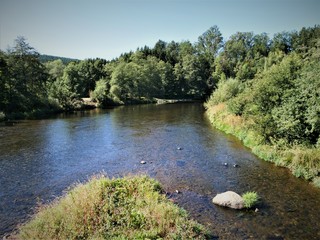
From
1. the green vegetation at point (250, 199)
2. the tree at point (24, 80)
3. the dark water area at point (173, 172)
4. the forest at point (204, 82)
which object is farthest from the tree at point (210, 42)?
the green vegetation at point (250, 199)

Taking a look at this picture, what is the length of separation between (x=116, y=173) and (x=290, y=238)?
12.2m

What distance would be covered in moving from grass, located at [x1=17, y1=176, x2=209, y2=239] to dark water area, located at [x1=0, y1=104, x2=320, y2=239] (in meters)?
2.24

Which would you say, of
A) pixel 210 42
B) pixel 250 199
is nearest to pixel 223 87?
pixel 250 199

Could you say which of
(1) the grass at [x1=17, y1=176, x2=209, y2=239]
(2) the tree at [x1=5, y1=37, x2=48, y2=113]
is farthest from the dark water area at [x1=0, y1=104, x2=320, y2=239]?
(2) the tree at [x1=5, y1=37, x2=48, y2=113]

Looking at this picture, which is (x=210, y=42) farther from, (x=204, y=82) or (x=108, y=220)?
(x=108, y=220)

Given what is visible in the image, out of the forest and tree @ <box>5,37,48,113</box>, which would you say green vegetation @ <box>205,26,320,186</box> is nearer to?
the forest

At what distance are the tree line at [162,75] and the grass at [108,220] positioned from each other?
631 inches

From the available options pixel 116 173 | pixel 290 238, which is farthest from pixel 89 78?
pixel 290 238

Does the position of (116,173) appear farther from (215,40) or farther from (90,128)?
(215,40)

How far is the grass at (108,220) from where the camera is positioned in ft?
33.4

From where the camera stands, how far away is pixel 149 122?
44.0m

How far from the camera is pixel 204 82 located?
10419 cm

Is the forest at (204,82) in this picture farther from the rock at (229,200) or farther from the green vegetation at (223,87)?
the rock at (229,200)

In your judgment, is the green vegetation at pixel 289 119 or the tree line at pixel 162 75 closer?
the green vegetation at pixel 289 119
